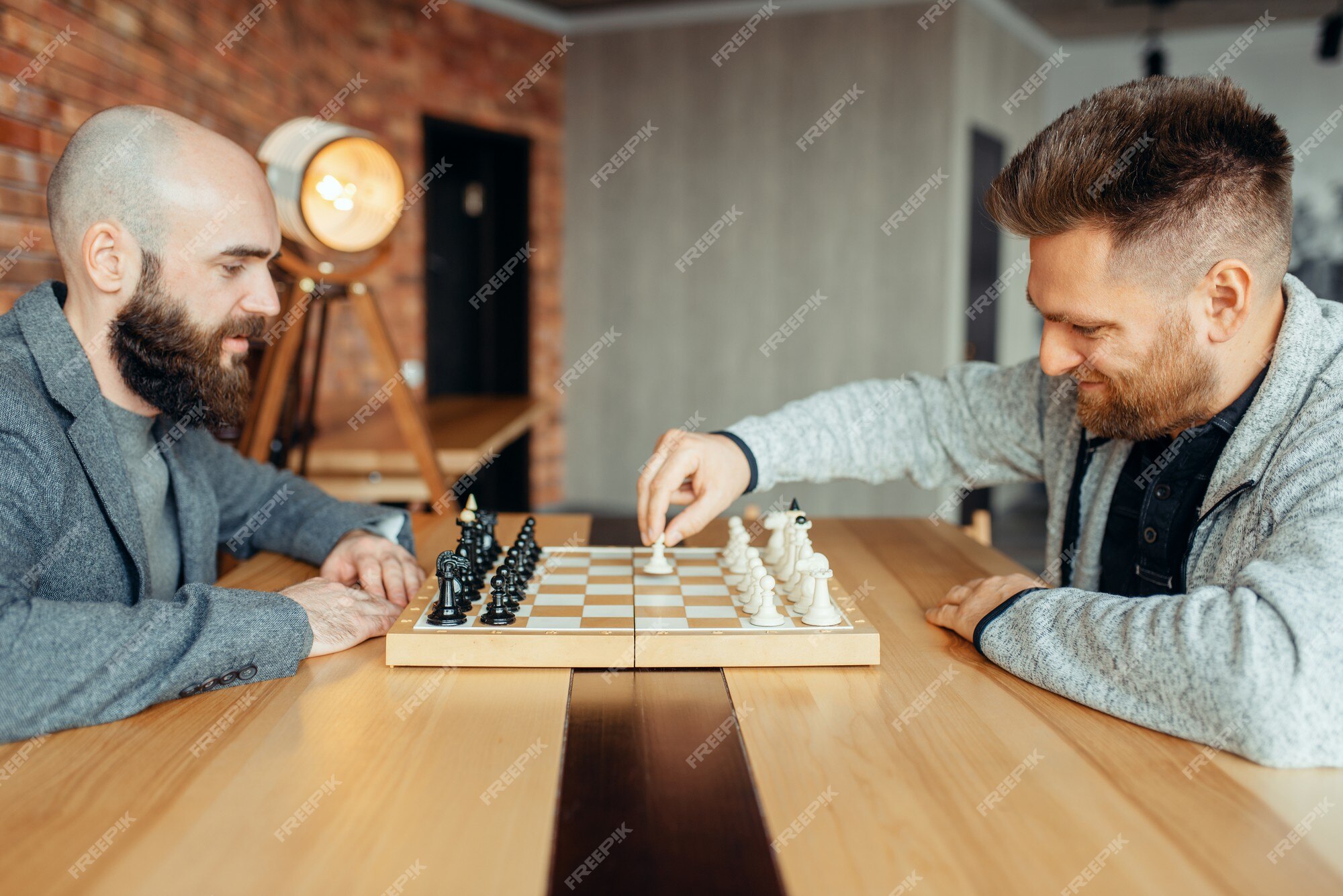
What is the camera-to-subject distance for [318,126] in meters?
2.42

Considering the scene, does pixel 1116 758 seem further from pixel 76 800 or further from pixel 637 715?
pixel 76 800

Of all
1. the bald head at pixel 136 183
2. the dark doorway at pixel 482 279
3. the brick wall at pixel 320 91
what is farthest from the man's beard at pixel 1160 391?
the dark doorway at pixel 482 279

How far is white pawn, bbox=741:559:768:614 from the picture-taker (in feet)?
4.13

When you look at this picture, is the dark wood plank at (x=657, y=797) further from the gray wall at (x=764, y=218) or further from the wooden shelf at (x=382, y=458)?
the gray wall at (x=764, y=218)

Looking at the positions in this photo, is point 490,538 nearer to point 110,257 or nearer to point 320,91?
point 110,257

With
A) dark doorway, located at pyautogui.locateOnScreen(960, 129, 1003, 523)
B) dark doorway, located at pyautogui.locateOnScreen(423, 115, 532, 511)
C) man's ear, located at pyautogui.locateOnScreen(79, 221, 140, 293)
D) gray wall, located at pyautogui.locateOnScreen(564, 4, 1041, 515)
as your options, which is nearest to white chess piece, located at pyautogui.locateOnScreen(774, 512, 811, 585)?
man's ear, located at pyautogui.locateOnScreen(79, 221, 140, 293)

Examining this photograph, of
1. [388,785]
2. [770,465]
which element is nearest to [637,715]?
[388,785]

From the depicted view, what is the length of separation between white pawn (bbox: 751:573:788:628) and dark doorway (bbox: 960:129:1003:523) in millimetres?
4565

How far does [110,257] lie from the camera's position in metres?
1.45

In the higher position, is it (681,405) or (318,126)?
(318,126)

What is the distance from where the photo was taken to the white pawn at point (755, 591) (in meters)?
1.26

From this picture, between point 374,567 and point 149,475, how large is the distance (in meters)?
0.45

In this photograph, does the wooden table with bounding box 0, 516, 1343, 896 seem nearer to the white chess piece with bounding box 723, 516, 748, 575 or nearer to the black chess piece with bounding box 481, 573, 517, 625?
the black chess piece with bounding box 481, 573, 517, 625

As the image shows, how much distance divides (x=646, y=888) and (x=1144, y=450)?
1.15 meters
